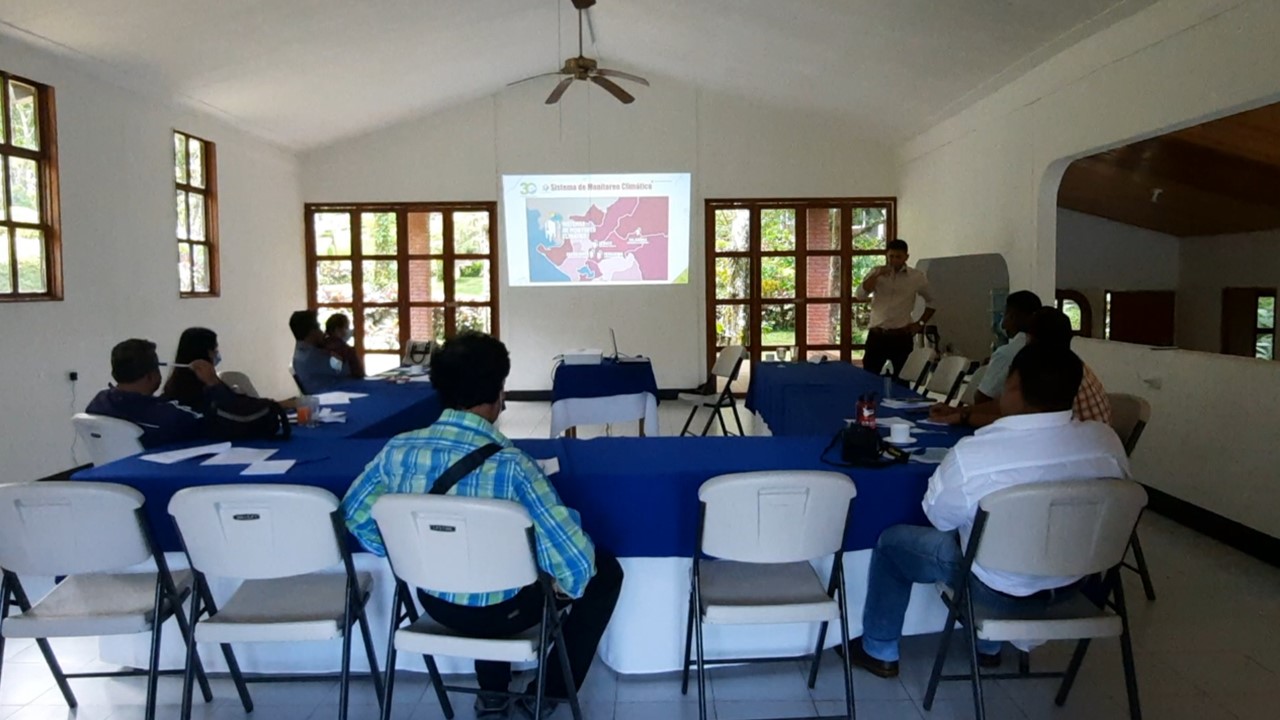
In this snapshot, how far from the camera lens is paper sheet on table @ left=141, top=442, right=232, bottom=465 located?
286 cm

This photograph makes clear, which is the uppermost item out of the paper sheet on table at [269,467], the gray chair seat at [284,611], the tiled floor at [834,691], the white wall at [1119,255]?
the white wall at [1119,255]

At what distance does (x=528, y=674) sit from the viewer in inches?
110

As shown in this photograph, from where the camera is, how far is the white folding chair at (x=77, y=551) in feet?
7.22

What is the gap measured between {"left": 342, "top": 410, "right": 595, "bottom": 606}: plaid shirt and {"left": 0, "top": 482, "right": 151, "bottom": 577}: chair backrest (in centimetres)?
65

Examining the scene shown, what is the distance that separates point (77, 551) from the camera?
2.25 m

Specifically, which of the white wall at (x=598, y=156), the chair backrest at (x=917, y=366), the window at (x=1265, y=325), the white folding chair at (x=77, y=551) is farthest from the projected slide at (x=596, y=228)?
the white folding chair at (x=77, y=551)

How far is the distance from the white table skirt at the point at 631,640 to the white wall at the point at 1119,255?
7.10 meters

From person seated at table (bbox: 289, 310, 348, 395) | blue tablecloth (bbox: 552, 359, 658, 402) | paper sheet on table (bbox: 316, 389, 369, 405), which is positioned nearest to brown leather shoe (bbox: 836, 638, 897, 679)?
paper sheet on table (bbox: 316, 389, 369, 405)

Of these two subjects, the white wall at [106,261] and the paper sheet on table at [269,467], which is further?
the white wall at [106,261]

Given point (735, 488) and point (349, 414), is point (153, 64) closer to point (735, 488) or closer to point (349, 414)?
point (349, 414)

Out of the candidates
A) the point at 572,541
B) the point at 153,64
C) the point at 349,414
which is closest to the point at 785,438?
the point at 572,541

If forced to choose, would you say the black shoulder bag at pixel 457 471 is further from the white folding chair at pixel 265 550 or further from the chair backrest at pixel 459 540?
the white folding chair at pixel 265 550

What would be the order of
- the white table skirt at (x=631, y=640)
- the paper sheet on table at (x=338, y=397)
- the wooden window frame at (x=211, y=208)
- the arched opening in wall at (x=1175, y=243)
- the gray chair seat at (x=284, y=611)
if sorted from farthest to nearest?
the wooden window frame at (x=211, y=208) < the arched opening in wall at (x=1175, y=243) < the paper sheet on table at (x=338, y=397) < the white table skirt at (x=631, y=640) < the gray chair seat at (x=284, y=611)

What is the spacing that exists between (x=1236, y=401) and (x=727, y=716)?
9.94ft
